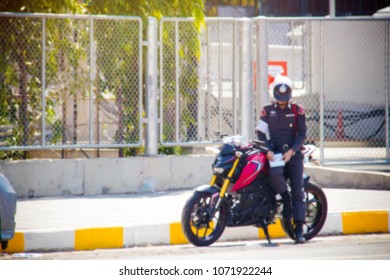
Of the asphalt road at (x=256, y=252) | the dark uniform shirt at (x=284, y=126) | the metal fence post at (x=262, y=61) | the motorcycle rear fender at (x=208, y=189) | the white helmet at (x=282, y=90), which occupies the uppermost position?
the metal fence post at (x=262, y=61)

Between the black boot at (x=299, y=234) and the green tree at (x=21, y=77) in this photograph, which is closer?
the black boot at (x=299, y=234)

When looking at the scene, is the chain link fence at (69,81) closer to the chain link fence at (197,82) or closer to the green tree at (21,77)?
the green tree at (21,77)

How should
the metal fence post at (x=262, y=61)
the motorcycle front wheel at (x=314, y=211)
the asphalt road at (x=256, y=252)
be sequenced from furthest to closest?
the metal fence post at (x=262, y=61)
the motorcycle front wheel at (x=314, y=211)
the asphalt road at (x=256, y=252)

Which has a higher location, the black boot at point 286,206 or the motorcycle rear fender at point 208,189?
the motorcycle rear fender at point 208,189

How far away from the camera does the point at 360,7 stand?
2906cm

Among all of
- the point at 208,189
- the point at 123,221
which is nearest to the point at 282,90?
the point at 208,189

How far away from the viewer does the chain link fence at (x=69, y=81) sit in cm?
1245

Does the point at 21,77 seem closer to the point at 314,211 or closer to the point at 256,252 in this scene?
the point at 314,211

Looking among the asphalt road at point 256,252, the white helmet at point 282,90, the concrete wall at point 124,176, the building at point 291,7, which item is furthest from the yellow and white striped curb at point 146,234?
the building at point 291,7

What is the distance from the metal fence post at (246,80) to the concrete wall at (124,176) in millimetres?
744

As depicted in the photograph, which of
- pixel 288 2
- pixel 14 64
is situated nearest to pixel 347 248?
pixel 14 64

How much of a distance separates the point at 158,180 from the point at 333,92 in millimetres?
7279

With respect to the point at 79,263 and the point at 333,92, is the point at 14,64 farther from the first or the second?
the point at 333,92

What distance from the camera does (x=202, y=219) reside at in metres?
9.07
